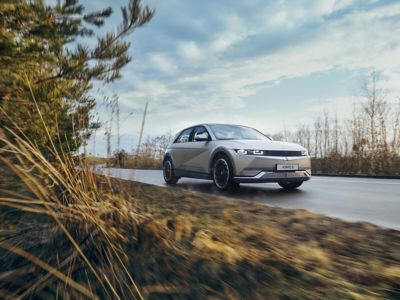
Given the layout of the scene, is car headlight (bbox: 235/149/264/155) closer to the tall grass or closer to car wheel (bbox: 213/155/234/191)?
car wheel (bbox: 213/155/234/191)

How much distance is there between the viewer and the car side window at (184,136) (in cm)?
1080

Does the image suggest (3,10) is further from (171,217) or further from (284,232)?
(284,232)

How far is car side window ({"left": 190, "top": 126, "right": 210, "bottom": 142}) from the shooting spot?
9.52 meters

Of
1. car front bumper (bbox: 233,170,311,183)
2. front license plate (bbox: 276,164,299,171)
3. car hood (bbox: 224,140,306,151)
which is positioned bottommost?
car front bumper (bbox: 233,170,311,183)

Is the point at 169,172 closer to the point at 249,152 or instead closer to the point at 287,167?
the point at 249,152

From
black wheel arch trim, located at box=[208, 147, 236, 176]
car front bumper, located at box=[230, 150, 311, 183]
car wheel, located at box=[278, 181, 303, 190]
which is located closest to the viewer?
car front bumper, located at box=[230, 150, 311, 183]

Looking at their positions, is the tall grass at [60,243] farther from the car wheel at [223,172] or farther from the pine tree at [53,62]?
the car wheel at [223,172]

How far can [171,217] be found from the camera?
11.9 feet

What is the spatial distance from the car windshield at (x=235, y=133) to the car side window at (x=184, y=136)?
1195mm

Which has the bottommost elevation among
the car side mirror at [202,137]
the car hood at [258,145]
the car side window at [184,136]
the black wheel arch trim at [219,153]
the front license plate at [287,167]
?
the front license plate at [287,167]

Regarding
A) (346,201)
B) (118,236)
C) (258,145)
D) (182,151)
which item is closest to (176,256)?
(118,236)

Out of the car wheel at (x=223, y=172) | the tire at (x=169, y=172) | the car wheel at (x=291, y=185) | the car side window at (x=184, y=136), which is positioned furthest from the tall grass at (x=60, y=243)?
the tire at (x=169, y=172)

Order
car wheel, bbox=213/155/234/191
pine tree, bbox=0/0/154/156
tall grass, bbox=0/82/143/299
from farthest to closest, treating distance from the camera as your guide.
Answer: car wheel, bbox=213/155/234/191, pine tree, bbox=0/0/154/156, tall grass, bbox=0/82/143/299

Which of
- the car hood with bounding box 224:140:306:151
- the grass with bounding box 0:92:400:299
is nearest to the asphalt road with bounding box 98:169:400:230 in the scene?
the car hood with bounding box 224:140:306:151
